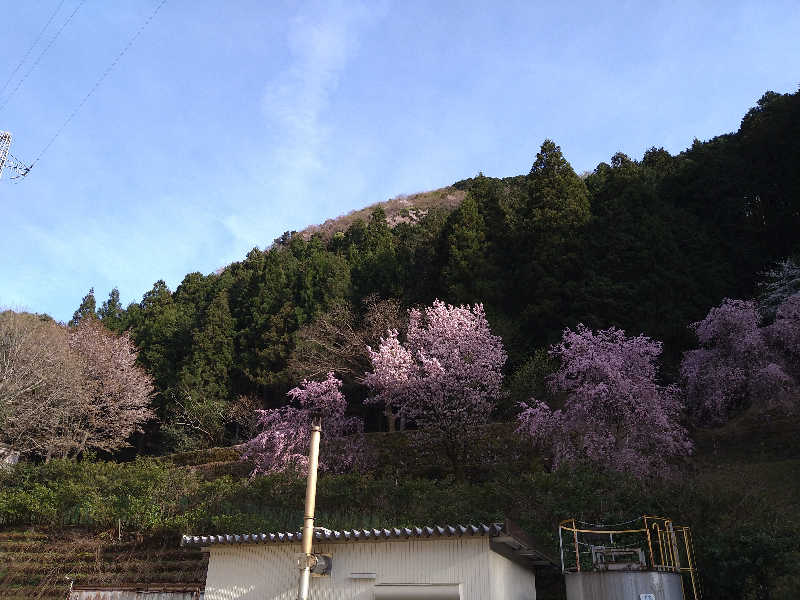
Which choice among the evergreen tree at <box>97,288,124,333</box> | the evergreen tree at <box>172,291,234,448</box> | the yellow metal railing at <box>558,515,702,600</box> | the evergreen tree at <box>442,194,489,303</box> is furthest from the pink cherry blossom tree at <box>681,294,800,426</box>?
the evergreen tree at <box>97,288,124,333</box>

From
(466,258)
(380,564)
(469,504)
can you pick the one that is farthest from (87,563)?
(466,258)

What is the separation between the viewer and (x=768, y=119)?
103 ft

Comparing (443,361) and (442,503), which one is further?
(443,361)

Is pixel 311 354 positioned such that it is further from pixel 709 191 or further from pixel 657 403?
pixel 709 191

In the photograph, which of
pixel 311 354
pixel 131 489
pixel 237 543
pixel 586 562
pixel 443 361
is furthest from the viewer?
pixel 311 354

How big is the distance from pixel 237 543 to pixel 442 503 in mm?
6409

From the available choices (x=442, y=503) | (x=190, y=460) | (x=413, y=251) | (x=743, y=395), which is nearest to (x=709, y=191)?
(x=743, y=395)

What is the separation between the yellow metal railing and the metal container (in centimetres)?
15

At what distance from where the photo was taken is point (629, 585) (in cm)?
973

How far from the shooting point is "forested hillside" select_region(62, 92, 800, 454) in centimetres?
2698

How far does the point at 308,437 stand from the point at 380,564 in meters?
15.2

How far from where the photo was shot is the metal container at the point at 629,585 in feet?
31.8

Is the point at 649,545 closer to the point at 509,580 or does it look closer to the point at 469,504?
the point at 509,580

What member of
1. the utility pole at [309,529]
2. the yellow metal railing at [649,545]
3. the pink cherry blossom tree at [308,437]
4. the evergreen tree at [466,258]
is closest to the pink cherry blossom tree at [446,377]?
the pink cherry blossom tree at [308,437]
